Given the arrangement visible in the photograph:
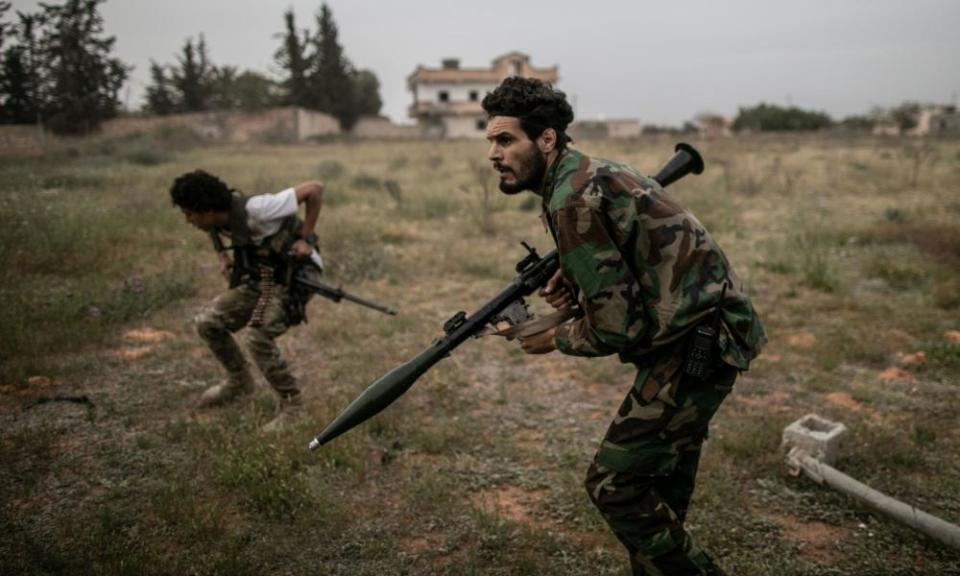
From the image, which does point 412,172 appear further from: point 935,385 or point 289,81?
point 289,81

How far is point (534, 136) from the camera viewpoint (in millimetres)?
2232

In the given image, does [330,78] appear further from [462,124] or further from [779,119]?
[779,119]

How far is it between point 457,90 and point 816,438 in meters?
52.8

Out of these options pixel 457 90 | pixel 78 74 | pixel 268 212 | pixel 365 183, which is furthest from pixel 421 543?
pixel 457 90

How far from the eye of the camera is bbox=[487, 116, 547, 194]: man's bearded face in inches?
87.6

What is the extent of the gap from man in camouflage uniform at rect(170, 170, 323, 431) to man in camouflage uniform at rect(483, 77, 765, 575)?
2.61 meters

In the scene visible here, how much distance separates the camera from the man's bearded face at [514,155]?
222cm

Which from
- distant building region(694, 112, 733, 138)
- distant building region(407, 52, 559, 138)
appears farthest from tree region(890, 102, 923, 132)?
distant building region(407, 52, 559, 138)

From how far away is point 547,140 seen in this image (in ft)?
7.38

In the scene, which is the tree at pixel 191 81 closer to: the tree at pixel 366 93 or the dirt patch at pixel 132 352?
the tree at pixel 366 93

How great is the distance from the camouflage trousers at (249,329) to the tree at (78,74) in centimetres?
1078

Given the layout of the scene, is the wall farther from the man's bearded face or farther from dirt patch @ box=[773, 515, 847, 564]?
the man's bearded face

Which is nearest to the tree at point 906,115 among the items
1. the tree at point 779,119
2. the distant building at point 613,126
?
the tree at point 779,119

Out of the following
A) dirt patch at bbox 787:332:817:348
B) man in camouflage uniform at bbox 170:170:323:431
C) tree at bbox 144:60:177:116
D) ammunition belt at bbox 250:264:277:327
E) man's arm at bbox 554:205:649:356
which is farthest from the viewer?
tree at bbox 144:60:177:116
